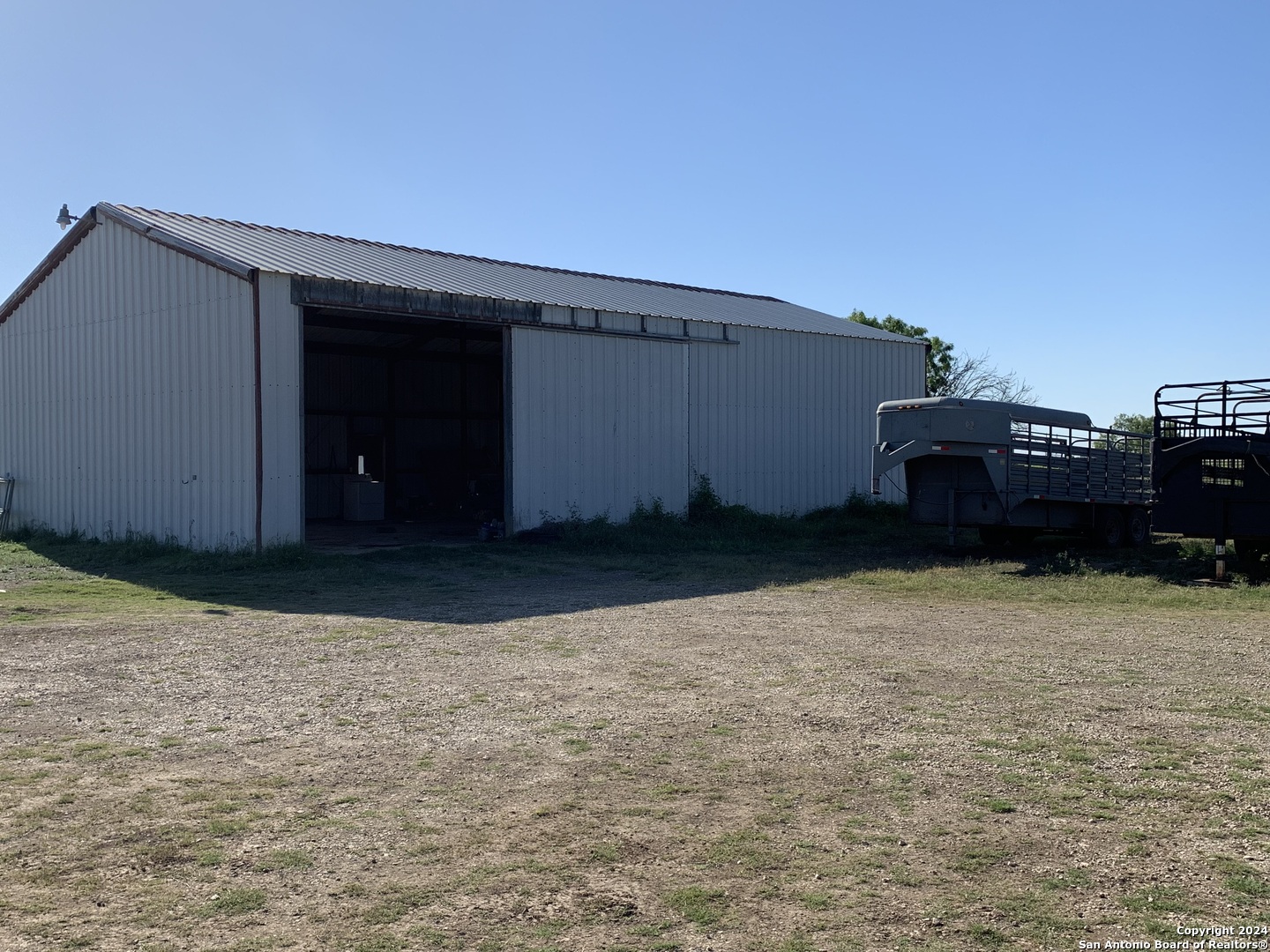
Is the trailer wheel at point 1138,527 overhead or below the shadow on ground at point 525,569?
overhead

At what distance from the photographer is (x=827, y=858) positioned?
4.76 metres

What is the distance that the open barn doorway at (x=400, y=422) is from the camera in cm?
2805

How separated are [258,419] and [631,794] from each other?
13.2 m

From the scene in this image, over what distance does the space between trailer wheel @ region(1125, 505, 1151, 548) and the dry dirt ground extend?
1032cm

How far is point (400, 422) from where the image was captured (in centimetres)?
3106

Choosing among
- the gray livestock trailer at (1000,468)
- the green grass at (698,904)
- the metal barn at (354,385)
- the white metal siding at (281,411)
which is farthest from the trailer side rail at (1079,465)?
the green grass at (698,904)

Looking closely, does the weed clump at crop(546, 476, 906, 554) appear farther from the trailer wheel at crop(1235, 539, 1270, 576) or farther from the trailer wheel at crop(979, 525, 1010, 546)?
the trailer wheel at crop(1235, 539, 1270, 576)

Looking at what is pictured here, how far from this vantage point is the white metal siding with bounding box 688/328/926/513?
2405cm

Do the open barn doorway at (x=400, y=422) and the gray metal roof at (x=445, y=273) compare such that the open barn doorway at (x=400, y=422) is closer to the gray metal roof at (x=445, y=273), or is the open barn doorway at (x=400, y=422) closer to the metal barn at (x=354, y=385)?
the metal barn at (x=354, y=385)

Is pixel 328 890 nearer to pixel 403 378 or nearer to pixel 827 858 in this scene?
pixel 827 858

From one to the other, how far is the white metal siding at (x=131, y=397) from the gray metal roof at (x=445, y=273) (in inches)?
26.4

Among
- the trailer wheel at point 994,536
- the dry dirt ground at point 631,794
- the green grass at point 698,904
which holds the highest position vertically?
the trailer wheel at point 994,536

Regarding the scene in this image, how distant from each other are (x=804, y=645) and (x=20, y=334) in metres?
21.0

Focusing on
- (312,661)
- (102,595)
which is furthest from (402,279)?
(312,661)
